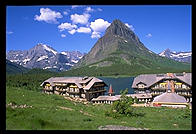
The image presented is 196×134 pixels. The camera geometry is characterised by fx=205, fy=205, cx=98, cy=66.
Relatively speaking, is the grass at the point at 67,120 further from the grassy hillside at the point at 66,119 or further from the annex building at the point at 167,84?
the annex building at the point at 167,84

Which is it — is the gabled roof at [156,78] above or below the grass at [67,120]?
above

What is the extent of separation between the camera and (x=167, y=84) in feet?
193

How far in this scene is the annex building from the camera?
Result: 56.5 meters

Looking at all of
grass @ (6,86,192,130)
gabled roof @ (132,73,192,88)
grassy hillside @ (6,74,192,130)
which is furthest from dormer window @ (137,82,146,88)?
grass @ (6,86,192,130)

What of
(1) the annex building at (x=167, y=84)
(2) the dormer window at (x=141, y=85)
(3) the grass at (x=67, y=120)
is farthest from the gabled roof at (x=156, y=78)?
(3) the grass at (x=67, y=120)

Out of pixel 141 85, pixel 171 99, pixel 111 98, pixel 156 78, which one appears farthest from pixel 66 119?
pixel 141 85

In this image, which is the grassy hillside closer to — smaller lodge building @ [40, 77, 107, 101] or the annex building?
smaller lodge building @ [40, 77, 107, 101]

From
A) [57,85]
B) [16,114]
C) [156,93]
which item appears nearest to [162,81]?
[156,93]

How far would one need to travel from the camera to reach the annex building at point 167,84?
5647 cm

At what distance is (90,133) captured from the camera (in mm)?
9539
